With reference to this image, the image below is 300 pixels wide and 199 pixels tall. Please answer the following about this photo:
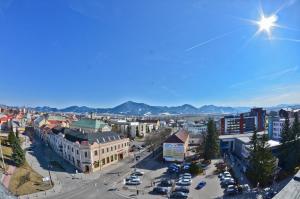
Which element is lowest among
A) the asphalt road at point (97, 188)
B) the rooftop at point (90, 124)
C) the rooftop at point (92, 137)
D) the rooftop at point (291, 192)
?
the asphalt road at point (97, 188)

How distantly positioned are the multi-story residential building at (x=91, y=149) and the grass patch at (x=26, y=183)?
1030cm

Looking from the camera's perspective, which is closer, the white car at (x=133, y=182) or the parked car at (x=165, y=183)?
the parked car at (x=165, y=183)

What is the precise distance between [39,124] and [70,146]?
43715 mm

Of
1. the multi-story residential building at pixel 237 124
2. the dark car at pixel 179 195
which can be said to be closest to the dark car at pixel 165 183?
the dark car at pixel 179 195

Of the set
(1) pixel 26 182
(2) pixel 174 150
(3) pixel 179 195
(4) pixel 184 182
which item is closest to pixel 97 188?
(1) pixel 26 182

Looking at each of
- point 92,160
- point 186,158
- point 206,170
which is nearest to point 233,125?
point 186,158

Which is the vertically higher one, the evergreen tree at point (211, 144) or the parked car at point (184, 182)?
the evergreen tree at point (211, 144)

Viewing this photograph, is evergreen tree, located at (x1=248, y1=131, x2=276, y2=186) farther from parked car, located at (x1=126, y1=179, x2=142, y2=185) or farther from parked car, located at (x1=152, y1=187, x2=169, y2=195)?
parked car, located at (x1=126, y1=179, x2=142, y2=185)

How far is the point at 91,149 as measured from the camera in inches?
2384

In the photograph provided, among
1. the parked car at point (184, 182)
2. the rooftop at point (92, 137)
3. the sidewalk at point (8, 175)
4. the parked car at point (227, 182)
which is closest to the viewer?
the parked car at point (227, 182)

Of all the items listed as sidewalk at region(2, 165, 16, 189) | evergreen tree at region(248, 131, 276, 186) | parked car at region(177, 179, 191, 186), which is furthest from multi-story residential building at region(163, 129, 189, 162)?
sidewalk at region(2, 165, 16, 189)

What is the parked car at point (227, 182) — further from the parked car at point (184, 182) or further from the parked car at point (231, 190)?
the parked car at point (184, 182)

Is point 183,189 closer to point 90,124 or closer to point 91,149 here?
point 91,149

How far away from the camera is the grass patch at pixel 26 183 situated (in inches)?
1819
